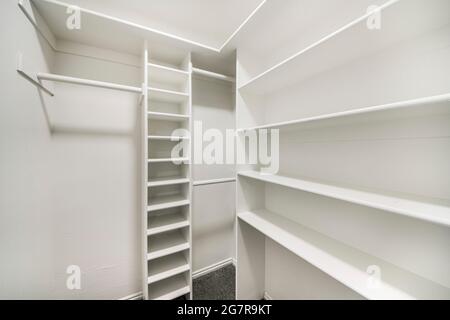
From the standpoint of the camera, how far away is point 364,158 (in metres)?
0.88

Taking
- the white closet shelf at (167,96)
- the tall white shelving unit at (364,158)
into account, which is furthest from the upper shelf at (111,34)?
the tall white shelving unit at (364,158)

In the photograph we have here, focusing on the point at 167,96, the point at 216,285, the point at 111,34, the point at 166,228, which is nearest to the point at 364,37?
the point at 167,96

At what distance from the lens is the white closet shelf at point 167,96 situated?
1.30 metres

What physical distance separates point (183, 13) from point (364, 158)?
60.8 inches

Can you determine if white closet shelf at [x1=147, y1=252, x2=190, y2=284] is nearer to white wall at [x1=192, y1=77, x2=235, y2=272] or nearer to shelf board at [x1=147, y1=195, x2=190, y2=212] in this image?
white wall at [x1=192, y1=77, x2=235, y2=272]

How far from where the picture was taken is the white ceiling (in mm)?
1129

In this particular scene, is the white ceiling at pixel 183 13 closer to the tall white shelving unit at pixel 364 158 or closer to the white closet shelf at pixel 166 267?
the tall white shelving unit at pixel 364 158

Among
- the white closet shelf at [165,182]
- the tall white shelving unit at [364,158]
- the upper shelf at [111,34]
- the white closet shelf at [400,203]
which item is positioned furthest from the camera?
the white closet shelf at [165,182]

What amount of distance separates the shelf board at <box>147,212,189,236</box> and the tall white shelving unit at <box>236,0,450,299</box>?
1.70 ft

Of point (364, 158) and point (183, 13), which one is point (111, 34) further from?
point (364, 158)

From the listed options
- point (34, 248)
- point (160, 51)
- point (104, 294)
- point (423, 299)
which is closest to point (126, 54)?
point (160, 51)

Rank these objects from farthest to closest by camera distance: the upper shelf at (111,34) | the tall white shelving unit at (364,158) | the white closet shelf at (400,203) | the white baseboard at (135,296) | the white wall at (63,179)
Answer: the white baseboard at (135,296) → the upper shelf at (111,34) → the white wall at (63,179) → the tall white shelving unit at (364,158) → the white closet shelf at (400,203)

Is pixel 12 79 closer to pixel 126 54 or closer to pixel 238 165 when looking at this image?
pixel 126 54

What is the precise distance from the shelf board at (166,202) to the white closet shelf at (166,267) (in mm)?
525
